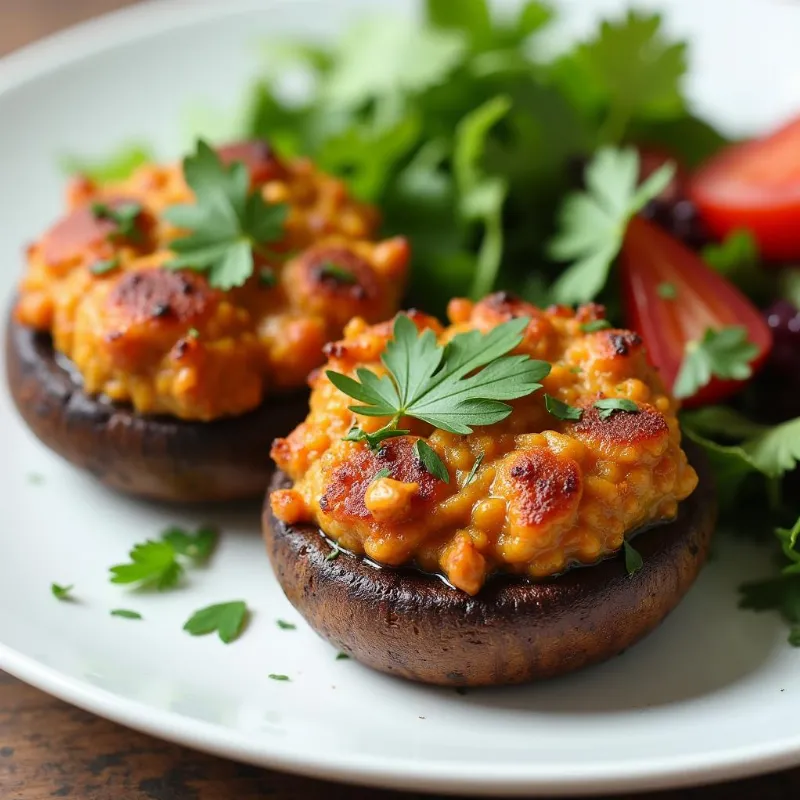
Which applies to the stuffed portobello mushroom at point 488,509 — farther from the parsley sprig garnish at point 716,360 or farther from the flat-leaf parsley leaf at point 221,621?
the parsley sprig garnish at point 716,360

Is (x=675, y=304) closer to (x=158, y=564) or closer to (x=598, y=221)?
(x=598, y=221)

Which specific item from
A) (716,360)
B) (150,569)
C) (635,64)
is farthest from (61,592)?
(635,64)

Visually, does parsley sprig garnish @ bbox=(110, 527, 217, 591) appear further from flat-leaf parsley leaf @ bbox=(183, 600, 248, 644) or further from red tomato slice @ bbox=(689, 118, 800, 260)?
red tomato slice @ bbox=(689, 118, 800, 260)

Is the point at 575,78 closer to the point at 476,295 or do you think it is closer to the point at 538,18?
the point at 538,18

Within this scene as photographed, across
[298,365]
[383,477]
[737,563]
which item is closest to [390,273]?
[298,365]

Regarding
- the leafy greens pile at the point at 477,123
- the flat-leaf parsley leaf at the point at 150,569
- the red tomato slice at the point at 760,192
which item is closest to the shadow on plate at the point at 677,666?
the flat-leaf parsley leaf at the point at 150,569

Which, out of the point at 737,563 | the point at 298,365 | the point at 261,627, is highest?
the point at 298,365
